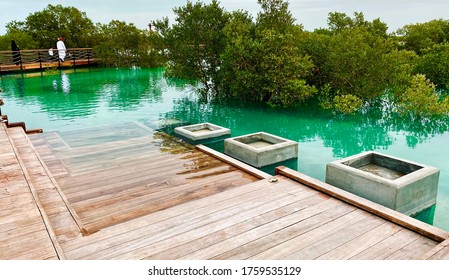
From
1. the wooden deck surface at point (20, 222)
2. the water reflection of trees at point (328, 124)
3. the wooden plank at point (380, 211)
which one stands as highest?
the wooden deck surface at point (20, 222)

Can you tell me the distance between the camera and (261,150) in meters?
5.76

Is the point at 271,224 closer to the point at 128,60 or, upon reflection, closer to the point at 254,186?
the point at 254,186

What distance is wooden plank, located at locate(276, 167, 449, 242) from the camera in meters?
2.82

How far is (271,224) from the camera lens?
3.04 metres

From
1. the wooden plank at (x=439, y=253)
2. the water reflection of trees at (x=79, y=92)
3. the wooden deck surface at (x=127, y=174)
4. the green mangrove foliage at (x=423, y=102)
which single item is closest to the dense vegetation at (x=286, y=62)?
the green mangrove foliage at (x=423, y=102)

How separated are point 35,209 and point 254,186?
2087 millimetres

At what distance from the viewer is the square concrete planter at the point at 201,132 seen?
7016 mm

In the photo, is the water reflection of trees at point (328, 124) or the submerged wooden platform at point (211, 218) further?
the water reflection of trees at point (328, 124)

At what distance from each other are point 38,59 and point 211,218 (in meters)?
25.6

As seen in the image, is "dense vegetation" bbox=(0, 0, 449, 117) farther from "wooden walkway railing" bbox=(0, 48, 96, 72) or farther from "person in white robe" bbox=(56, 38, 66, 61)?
"person in white robe" bbox=(56, 38, 66, 61)

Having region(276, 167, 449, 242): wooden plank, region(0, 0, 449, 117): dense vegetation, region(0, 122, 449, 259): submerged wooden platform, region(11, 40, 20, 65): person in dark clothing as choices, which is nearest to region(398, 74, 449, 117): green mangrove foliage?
region(0, 0, 449, 117): dense vegetation

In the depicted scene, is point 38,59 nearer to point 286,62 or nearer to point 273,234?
point 286,62

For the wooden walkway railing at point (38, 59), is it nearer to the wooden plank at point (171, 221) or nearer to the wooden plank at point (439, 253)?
the wooden plank at point (171, 221)

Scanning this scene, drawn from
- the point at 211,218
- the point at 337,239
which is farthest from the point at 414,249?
the point at 211,218
